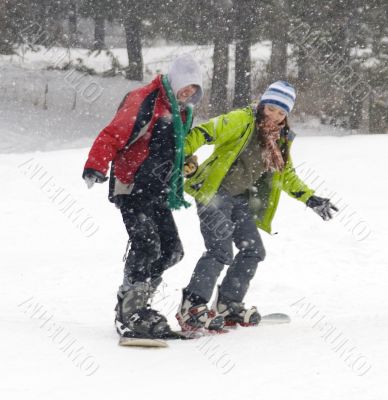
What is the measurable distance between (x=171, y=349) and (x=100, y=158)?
50.7 inches

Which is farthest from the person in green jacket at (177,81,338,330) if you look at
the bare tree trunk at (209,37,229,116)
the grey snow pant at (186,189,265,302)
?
the bare tree trunk at (209,37,229,116)

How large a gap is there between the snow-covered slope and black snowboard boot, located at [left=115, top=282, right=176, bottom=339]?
0.17m

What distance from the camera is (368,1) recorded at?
2142cm

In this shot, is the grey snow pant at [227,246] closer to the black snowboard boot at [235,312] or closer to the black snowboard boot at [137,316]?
the black snowboard boot at [235,312]

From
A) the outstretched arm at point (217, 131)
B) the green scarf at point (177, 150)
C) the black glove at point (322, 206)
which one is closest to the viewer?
the green scarf at point (177, 150)

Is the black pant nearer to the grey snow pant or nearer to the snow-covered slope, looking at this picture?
the grey snow pant

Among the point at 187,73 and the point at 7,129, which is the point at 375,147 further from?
the point at 7,129

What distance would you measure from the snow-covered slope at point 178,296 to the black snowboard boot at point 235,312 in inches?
3.9

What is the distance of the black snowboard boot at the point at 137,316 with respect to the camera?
193 inches

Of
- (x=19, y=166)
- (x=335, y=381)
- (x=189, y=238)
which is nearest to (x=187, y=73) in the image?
(x=335, y=381)

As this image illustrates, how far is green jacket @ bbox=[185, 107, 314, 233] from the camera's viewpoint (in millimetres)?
Result: 5176

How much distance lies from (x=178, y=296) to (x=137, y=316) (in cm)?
250

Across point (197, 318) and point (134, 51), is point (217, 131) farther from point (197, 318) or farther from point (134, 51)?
point (134, 51)

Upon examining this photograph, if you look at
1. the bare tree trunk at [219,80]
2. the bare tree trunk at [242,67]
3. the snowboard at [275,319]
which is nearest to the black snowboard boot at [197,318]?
the snowboard at [275,319]
